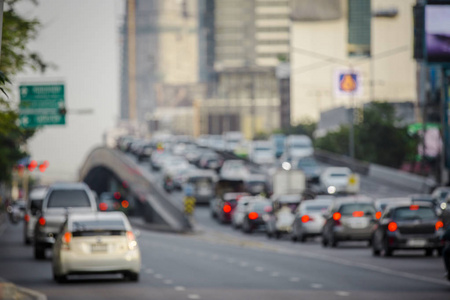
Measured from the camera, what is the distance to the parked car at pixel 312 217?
139ft

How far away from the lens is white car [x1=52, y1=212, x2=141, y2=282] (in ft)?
78.3

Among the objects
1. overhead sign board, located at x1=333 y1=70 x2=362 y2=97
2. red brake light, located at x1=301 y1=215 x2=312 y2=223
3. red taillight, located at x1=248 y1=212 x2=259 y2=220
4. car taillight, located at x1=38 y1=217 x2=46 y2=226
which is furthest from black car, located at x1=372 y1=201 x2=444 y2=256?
overhead sign board, located at x1=333 y1=70 x2=362 y2=97

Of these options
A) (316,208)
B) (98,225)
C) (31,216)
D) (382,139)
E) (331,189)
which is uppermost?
(98,225)

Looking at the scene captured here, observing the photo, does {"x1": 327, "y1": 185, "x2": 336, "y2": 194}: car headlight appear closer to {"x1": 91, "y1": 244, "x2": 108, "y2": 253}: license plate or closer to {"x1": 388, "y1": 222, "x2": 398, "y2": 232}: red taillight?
{"x1": 388, "y1": 222, "x2": 398, "y2": 232}: red taillight

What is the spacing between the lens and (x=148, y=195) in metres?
86.4

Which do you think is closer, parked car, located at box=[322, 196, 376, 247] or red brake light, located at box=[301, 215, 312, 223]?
parked car, located at box=[322, 196, 376, 247]

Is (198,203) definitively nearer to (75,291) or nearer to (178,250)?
(178,250)

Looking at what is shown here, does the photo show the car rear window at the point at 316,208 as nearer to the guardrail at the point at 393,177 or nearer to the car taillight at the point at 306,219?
the car taillight at the point at 306,219

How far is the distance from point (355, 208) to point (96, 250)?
15440 mm

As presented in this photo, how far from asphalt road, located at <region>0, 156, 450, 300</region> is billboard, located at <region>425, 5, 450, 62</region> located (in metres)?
16.2

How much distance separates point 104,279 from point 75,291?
12.0 feet

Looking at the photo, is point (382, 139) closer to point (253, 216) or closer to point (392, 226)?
point (253, 216)

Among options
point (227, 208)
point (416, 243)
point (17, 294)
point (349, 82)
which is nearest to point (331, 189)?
point (227, 208)

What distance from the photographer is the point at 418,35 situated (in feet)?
179
